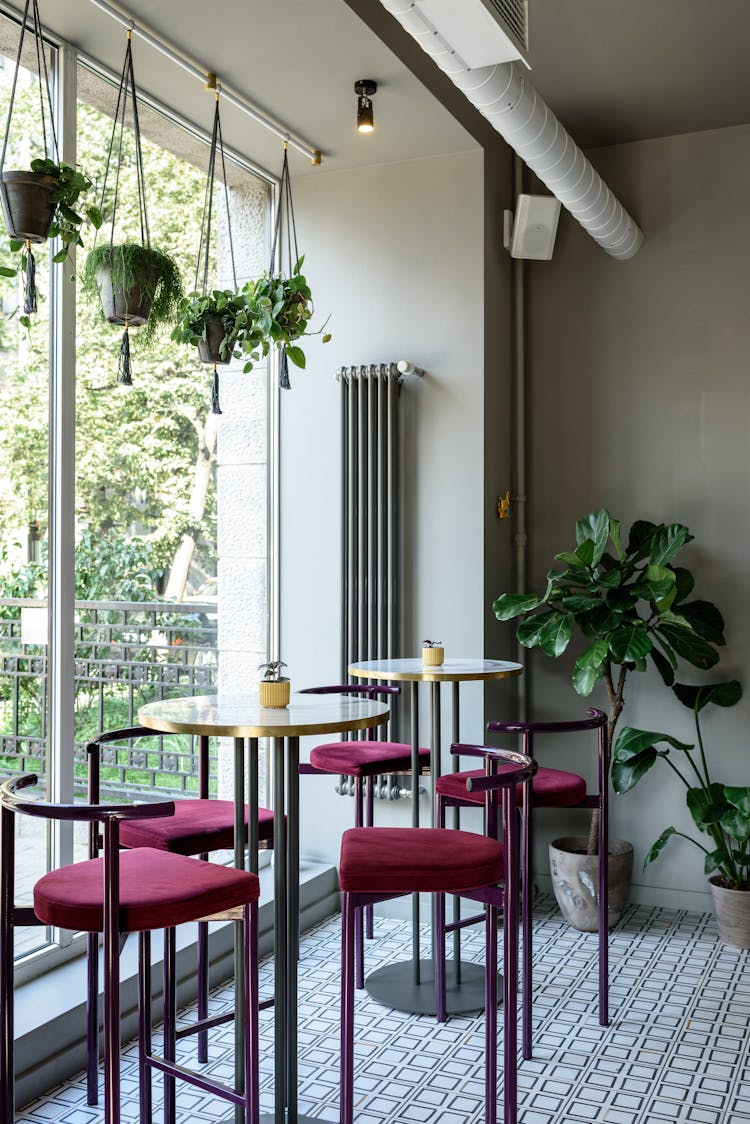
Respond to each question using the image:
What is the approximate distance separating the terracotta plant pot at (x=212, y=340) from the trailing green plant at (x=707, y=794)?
7.31ft

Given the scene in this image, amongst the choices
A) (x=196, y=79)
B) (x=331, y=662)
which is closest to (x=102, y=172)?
(x=196, y=79)

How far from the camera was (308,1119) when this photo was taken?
270cm

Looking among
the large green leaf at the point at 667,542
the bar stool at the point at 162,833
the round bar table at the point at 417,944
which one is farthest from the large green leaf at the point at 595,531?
the bar stool at the point at 162,833

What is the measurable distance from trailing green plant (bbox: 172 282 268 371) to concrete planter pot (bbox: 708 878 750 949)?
273 centimetres

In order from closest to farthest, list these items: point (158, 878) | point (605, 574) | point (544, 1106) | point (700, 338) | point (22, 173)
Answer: point (158, 878), point (22, 173), point (544, 1106), point (605, 574), point (700, 338)

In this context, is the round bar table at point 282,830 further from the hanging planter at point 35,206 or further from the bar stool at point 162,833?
the hanging planter at point 35,206

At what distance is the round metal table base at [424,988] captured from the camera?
3.41m

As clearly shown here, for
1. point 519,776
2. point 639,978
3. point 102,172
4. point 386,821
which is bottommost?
point 639,978

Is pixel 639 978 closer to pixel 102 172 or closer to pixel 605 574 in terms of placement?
pixel 605 574

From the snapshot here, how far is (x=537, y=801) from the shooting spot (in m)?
3.29

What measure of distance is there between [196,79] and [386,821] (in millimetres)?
3008

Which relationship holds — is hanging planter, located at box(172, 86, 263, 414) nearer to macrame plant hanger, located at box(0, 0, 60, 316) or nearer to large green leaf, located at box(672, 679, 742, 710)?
macrame plant hanger, located at box(0, 0, 60, 316)

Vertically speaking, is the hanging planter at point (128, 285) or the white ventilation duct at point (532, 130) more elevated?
the white ventilation duct at point (532, 130)

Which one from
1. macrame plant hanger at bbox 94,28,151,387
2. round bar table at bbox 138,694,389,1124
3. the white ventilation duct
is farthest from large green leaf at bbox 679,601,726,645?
macrame plant hanger at bbox 94,28,151,387
